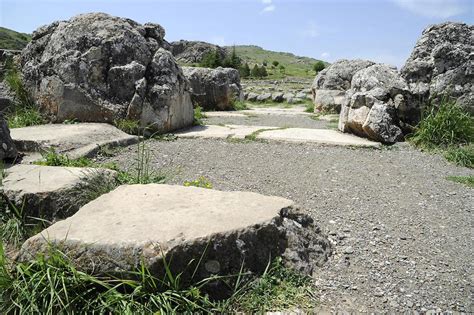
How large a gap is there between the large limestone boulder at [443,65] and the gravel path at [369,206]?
1.27 meters

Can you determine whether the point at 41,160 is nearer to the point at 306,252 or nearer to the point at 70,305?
the point at 70,305

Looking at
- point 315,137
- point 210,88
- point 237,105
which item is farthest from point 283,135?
point 237,105

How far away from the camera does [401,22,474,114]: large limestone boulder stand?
18.5 ft

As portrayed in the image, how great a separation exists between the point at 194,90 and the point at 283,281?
8.88 meters

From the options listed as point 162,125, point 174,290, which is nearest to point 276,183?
point 174,290

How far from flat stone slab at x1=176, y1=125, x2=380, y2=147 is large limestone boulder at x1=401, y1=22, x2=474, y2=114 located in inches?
53.0

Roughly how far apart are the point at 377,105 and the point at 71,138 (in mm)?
4447

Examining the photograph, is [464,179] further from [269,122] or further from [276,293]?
[269,122]

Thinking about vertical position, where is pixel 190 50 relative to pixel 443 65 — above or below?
above

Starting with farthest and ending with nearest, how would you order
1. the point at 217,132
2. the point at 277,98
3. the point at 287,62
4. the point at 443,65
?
the point at 287,62 → the point at 277,98 → the point at 217,132 → the point at 443,65

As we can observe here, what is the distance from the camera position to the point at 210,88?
411 inches

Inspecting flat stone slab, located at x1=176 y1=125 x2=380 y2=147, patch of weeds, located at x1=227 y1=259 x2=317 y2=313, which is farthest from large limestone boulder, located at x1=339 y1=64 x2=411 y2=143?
patch of weeds, located at x1=227 y1=259 x2=317 y2=313

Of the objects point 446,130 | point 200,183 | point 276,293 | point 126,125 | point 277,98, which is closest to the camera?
point 276,293

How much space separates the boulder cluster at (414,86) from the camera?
18.4 ft
